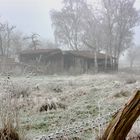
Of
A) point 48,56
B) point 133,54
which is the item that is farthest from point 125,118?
point 133,54

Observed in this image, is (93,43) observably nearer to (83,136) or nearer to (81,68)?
(81,68)

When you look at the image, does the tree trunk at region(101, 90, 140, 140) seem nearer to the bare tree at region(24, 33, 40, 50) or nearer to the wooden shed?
the wooden shed

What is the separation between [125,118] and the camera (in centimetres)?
228

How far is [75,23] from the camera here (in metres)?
34.4

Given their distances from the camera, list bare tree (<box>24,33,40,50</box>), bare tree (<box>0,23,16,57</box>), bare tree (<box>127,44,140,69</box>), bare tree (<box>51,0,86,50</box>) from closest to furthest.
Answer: bare tree (<box>0,23,16,57</box>) < bare tree (<box>24,33,40,50</box>) < bare tree (<box>51,0,86,50</box>) < bare tree (<box>127,44,140,69</box>)

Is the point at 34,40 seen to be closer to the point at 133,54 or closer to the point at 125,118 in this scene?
the point at 133,54

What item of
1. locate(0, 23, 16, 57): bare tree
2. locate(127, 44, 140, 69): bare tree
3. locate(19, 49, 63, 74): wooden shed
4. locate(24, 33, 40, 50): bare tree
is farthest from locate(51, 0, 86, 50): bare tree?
locate(127, 44, 140, 69): bare tree

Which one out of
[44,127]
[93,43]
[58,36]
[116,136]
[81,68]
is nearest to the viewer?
[116,136]

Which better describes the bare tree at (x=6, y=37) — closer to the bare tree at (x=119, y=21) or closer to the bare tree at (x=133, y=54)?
the bare tree at (x=119, y=21)

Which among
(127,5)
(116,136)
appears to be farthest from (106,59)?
(116,136)

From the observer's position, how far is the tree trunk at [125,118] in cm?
226

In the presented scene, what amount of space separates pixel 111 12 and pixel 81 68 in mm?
7188

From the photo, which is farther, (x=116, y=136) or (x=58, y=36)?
(x=58, y=36)

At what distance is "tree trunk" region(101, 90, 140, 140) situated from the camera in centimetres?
226
